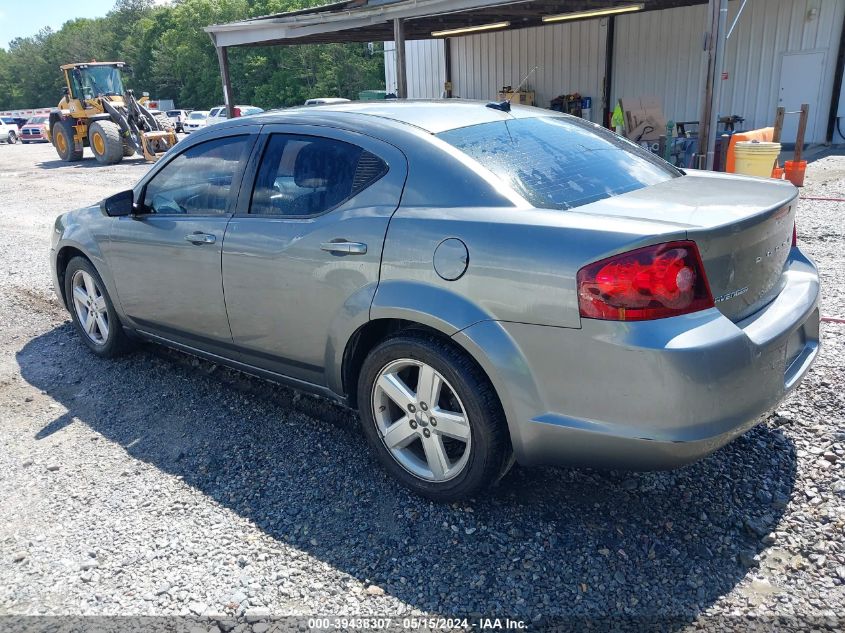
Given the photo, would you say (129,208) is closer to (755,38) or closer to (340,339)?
(340,339)

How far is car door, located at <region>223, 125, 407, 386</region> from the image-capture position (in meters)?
2.94

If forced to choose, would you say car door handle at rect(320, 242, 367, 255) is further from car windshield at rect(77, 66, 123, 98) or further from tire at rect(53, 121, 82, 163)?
tire at rect(53, 121, 82, 163)

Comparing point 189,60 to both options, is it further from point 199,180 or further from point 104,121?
point 199,180

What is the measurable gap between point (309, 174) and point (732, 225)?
1.90 metres

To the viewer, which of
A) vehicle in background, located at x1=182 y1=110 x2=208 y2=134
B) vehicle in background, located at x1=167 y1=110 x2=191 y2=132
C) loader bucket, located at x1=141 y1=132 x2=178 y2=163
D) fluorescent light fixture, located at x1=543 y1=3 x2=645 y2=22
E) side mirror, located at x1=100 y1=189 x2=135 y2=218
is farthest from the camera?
vehicle in background, located at x1=182 y1=110 x2=208 y2=134

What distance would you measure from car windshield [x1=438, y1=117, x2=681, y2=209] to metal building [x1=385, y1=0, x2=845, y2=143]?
13.1 m

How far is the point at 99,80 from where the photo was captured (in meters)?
21.9

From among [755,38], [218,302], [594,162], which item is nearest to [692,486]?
[594,162]

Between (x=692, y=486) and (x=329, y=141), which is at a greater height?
(x=329, y=141)

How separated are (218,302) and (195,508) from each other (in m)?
1.12

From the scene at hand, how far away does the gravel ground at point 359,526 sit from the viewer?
2.38 metres

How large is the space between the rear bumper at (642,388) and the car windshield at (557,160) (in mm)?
646

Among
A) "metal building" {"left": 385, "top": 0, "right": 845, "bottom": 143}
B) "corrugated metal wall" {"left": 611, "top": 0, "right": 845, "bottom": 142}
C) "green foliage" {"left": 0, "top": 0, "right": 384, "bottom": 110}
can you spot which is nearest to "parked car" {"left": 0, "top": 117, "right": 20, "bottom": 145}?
"green foliage" {"left": 0, "top": 0, "right": 384, "bottom": 110}

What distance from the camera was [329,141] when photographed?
3201 mm
